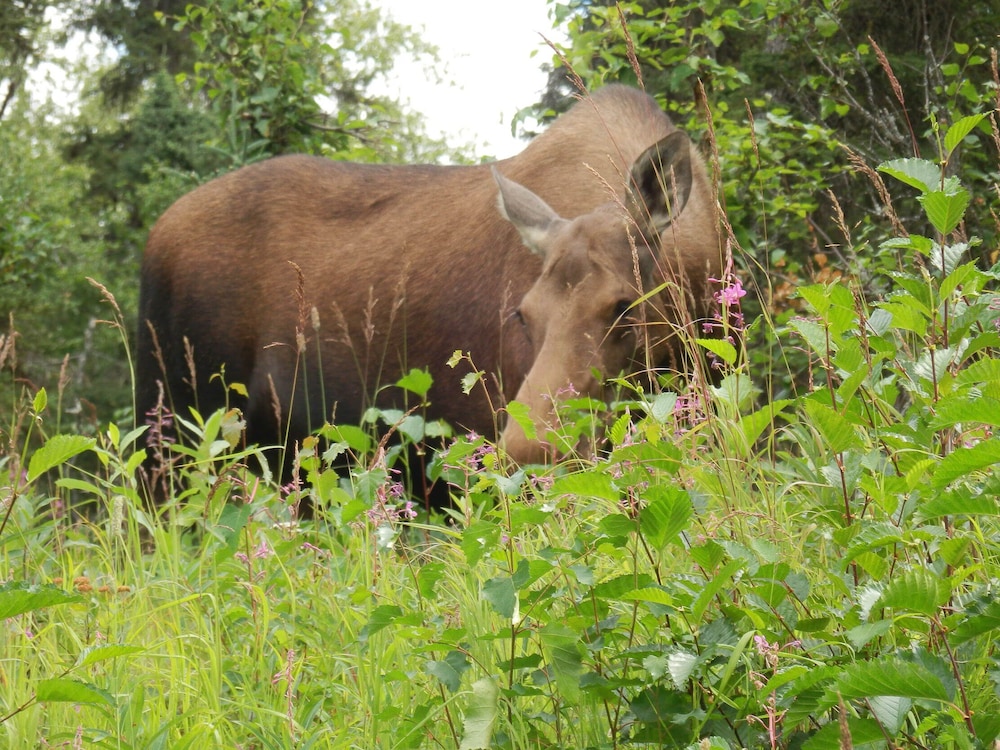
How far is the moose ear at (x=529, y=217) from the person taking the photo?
17.6 feet

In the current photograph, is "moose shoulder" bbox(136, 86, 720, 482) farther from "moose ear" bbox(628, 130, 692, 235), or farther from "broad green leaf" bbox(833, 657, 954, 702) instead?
"broad green leaf" bbox(833, 657, 954, 702)

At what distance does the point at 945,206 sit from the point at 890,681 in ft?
3.08

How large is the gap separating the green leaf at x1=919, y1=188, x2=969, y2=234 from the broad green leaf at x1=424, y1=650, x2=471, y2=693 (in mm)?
1161

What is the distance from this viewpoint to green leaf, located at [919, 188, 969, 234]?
1.96 m

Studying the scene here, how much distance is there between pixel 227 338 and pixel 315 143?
2.74 metres

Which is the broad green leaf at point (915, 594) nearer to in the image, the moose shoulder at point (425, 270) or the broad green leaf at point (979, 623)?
the broad green leaf at point (979, 623)

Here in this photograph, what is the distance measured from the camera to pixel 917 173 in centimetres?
203

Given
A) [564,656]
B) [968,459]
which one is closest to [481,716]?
[564,656]

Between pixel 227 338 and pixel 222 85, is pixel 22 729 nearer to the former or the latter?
pixel 227 338

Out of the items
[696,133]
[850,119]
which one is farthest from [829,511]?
[696,133]

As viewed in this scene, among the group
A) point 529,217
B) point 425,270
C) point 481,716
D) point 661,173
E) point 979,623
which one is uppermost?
point 661,173

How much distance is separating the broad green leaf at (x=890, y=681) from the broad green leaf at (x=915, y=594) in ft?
0.31

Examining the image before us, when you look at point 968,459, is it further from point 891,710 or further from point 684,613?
point 684,613

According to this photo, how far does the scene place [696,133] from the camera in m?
7.41
